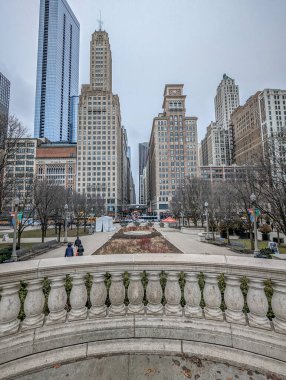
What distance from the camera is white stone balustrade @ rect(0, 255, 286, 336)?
8.49 feet

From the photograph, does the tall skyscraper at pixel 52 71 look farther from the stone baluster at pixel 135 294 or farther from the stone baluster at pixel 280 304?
the stone baluster at pixel 280 304

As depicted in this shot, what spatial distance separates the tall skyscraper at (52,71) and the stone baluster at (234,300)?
191 m

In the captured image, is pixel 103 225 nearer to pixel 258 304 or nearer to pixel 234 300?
pixel 234 300

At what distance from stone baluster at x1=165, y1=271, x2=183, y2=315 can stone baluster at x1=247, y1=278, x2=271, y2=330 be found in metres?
0.98

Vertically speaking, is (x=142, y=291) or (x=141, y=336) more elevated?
(x=142, y=291)

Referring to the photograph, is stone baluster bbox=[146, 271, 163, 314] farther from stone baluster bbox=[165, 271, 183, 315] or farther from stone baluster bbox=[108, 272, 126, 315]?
stone baluster bbox=[108, 272, 126, 315]

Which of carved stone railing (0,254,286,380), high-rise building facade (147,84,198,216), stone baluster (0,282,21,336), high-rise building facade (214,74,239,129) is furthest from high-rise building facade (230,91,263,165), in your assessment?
stone baluster (0,282,21,336)

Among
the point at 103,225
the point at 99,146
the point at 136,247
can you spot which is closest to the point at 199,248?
the point at 136,247

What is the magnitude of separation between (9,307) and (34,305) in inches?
12.1

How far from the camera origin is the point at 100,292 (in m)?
3.00

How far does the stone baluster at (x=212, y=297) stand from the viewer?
9.59 ft

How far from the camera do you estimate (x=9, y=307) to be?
2.52m

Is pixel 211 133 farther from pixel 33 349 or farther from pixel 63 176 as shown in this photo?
pixel 33 349

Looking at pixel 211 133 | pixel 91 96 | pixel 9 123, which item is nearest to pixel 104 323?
pixel 9 123
